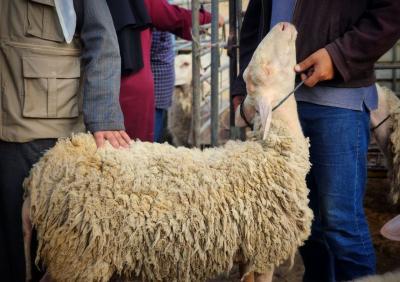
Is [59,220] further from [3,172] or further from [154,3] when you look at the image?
[154,3]

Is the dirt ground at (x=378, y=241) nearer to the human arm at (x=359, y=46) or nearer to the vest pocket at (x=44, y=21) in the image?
the human arm at (x=359, y=46)

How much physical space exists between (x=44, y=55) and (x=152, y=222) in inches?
31.5

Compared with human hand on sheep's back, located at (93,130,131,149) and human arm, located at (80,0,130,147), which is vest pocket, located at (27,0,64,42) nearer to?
human arm, located at (80,0,130,147)

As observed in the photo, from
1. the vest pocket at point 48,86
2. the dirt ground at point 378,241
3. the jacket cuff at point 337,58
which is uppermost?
the jacket cuff at point 337,58

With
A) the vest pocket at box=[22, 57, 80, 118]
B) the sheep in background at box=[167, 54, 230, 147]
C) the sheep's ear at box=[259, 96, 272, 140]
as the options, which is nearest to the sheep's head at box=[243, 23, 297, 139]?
the sheep's ear at box=[259, 96, 272, 140]

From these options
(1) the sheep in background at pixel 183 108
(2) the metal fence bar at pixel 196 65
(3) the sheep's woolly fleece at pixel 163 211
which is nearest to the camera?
(3) the sheep's woolly fleece at pixel 163 211

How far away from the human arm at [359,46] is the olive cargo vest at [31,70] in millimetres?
991

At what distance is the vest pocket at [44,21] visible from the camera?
2.24 metres

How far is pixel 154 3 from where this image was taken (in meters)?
3.35

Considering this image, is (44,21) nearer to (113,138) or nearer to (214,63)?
(113,138)

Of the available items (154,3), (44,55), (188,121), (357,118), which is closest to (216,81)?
(154,3)

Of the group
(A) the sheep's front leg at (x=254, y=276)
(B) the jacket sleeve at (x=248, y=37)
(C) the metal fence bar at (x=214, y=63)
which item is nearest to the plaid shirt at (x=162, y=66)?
(C) the metal fence bar at (x=214, y=63)

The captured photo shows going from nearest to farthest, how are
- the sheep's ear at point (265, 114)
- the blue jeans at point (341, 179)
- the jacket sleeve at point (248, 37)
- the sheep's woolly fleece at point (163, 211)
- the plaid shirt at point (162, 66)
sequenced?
the sheep's woolly fleece at point (163, 211) < the sheep's ear at point (265, 114) < the blue jeans at point (341, 179) < the jacket sleeve at point (248, 37) < the plaid shirt at point (162, 66)

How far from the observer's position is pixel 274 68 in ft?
7.47
